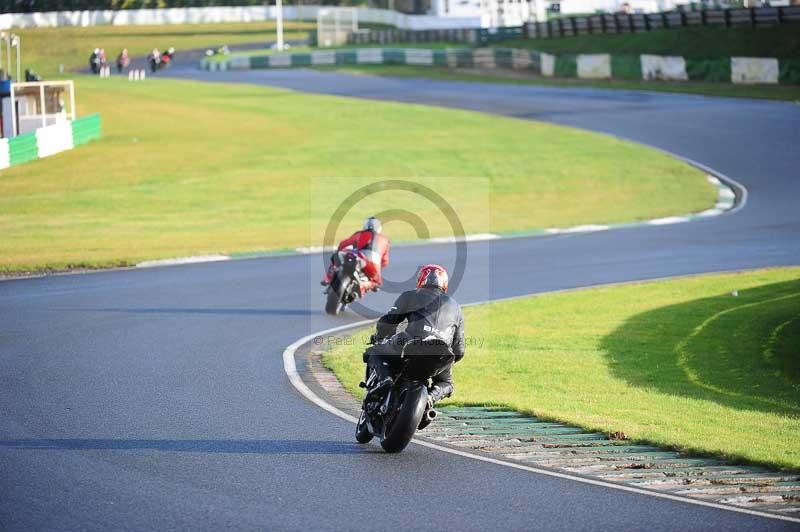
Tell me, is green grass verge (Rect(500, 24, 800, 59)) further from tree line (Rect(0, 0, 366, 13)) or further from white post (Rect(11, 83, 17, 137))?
tree line (Rect(0, 0, 366, 13))

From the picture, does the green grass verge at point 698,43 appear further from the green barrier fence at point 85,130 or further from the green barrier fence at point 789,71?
the green barrier fence at point 85,130

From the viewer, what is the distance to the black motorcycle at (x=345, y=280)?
1784cm

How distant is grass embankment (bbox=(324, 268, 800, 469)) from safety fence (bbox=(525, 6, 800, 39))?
3592 cm

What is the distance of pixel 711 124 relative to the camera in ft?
139

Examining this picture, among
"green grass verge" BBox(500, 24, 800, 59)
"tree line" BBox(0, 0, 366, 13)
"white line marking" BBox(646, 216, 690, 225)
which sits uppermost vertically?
"tree line" BBox(0, 0, 366, 13)

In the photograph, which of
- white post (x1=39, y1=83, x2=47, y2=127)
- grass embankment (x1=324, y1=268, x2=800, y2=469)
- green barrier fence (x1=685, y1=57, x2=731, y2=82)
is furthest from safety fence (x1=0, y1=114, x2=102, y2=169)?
green barrier fence (x1=685, y1=57, x2=731, y2=82)

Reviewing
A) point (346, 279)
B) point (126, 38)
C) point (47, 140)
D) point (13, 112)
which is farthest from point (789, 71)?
point (126, 38)

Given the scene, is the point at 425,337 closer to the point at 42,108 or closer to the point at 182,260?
the point at 182,260

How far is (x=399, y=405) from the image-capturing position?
10.1m

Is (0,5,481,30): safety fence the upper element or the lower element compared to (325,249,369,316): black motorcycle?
upper

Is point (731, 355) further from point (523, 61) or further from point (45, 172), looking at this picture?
point (523, 61)

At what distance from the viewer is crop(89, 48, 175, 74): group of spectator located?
71.2 m

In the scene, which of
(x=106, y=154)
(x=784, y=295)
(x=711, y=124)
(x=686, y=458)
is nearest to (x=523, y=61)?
(x=711, y=124)

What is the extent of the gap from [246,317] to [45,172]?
63.0 ft
